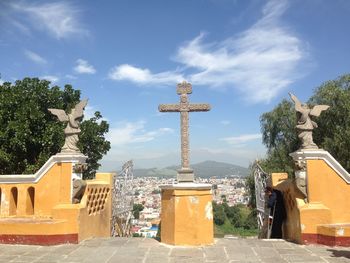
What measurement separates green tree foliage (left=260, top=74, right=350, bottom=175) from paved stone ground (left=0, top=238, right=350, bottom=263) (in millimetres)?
10901

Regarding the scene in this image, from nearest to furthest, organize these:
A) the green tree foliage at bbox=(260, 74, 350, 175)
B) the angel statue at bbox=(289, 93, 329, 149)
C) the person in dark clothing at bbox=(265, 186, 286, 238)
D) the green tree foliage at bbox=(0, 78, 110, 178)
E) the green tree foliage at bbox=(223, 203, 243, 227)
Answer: the angel statue at bbox=(289, 93, 329, 149)
the person in dark clothing at bbox=(265, 186, 286, 238)
the green tree foliage at bbox=(0, 78, 110, 178)
the green tree foliage at bbox=(260, 74, 350, 175)
the green tree foliage at bbox=(223, 203, 243, 227)

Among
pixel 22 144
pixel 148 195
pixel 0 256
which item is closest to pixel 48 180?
pixel 0 256

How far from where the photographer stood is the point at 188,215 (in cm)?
776

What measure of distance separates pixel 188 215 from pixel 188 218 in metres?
0.06

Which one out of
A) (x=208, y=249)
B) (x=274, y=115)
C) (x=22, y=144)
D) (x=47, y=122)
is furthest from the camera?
(x=274, y=115)

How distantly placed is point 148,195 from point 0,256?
107m

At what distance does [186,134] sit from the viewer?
8555 millimetres

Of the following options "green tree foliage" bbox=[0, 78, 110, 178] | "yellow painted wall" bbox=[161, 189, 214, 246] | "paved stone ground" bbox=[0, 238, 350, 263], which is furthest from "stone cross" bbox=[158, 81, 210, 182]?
"green tree foliage" bbox=[0, 78, 110, 178]

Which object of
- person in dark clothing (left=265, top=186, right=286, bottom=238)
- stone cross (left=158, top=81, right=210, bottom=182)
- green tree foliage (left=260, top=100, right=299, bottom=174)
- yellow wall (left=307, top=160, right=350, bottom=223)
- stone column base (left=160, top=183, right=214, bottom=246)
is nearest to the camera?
stone column base (left=160, top=183, right=214, bottom=246)

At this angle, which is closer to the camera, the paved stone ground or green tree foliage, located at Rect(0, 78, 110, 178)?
the paved stone ground

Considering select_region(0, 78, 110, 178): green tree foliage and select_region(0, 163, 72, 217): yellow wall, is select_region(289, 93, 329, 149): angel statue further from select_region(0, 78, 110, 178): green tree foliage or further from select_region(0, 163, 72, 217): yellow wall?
select_region(0, 78, 110, 178): green tree foliage

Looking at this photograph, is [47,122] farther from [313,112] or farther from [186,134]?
[313,112]

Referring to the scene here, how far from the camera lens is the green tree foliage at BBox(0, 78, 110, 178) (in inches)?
656

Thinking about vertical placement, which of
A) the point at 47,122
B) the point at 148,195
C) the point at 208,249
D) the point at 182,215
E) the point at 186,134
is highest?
the point at 47,122
